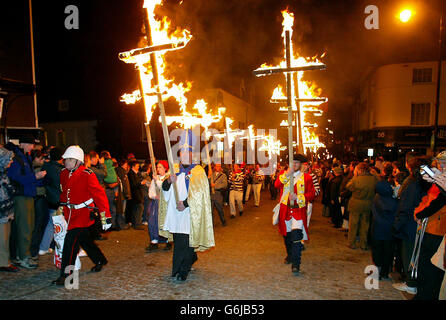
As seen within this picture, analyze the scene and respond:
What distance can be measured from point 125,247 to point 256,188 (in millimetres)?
7791

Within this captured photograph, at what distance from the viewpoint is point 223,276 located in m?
5.86

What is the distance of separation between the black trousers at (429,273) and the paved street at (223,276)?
2.73 ft

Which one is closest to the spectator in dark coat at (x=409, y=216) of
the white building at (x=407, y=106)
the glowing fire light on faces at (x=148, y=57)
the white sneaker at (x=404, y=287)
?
the white sneaker at (x=404, y=287)

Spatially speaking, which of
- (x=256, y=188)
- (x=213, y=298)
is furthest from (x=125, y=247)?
(x=256, y=188)

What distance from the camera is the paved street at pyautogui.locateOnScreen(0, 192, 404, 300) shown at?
5.06 metres

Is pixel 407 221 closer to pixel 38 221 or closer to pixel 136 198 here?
pixel 38 221

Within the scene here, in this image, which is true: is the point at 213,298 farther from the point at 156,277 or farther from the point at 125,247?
the point at 125,247

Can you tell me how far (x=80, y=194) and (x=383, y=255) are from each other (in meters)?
5.35

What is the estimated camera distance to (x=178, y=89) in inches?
292

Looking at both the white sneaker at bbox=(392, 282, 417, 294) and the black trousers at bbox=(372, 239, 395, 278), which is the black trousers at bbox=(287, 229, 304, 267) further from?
the white sneaker at bbox=(392, 282, 417, 294)

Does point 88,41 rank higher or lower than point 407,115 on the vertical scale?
higher

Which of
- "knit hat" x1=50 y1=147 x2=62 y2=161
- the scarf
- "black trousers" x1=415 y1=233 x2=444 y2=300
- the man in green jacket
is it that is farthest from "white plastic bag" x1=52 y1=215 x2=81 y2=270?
the man in green jacket

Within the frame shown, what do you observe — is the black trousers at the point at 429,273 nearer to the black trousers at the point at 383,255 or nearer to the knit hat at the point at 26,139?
the black trousers at the point at 383,255

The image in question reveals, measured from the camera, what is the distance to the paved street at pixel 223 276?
506 cm
